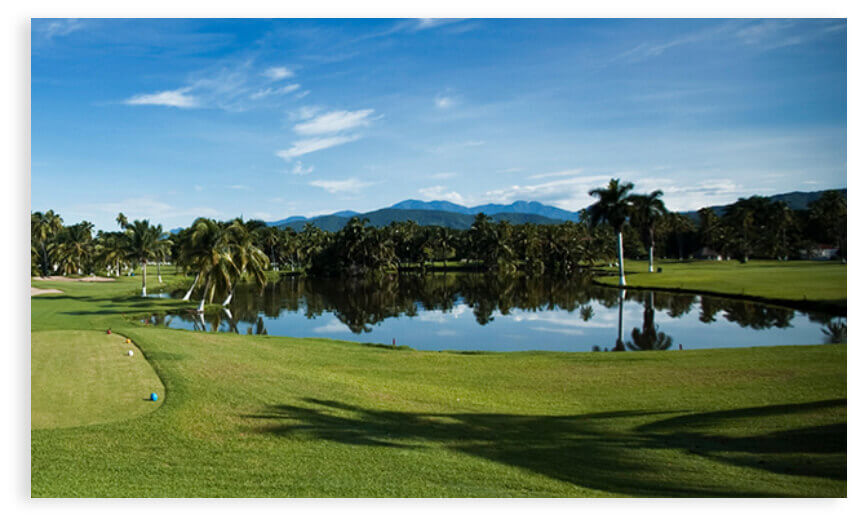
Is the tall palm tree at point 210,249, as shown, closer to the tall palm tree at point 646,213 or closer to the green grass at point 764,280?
the tall palm tree at point 646,213

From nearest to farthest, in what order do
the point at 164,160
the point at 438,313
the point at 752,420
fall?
the point at 752,420 < the point at 164,160 < the point at 438,313

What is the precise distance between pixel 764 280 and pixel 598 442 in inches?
1185

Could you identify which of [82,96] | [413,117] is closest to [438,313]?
[413,117]

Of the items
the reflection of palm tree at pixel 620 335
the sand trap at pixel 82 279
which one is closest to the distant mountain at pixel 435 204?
the reflection of palm tree at pixel 620 335

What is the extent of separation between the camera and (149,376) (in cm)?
939

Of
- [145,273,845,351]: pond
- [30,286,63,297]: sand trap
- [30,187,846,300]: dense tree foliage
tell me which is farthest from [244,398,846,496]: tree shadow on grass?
[145,273,845,351]: pond

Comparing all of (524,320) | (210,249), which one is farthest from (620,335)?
(210,249)

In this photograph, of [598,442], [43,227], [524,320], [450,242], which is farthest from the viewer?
[450,242]

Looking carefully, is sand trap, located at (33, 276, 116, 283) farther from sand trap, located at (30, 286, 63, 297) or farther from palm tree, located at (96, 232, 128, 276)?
palm tree, located at (96, 232, 128, 276)

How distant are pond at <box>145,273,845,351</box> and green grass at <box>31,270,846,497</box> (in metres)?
7.37

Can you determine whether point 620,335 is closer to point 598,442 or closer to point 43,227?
point 598,442

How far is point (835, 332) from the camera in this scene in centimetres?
1648

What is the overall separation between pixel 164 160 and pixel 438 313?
2048cm

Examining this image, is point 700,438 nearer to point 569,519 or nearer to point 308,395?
point 569,519
